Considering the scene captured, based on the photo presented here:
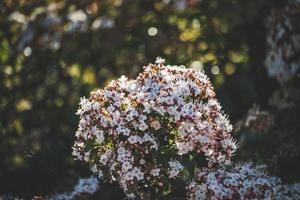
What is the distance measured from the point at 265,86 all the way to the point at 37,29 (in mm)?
1961

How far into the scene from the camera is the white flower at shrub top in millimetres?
3104

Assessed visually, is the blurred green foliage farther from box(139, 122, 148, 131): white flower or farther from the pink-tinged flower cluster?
box(139, 122, 148, 131): white flower

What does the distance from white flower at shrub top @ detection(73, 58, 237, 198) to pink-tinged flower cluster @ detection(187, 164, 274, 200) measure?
0.29 feet

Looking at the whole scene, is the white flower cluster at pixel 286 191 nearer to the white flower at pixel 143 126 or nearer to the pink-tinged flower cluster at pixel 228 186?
the pink-tinged flower cluster at pixel 228 186

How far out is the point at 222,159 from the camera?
3.26m

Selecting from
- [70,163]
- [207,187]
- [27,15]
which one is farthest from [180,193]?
[27,15]

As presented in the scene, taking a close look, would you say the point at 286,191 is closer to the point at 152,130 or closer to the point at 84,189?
the point at 152,130

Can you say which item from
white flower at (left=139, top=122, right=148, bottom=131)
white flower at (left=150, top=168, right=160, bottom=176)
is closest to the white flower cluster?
white flower at (left=150, top=168, right=160, bottom=176)

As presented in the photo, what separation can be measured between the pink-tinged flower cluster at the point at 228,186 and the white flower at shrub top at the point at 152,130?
0.09 m

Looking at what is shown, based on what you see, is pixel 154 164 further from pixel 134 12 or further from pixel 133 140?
pixel 134 12

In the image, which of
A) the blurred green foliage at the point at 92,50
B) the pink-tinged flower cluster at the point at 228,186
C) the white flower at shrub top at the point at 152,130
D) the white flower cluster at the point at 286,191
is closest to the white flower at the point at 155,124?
the white flower at shrub top at the point at 152,130

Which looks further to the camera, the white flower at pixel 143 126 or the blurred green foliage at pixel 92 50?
the blurred green foliage at pixel 92 50

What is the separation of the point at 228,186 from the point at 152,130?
445mm

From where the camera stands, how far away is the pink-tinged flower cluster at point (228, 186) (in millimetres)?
3092
